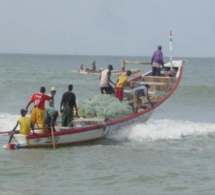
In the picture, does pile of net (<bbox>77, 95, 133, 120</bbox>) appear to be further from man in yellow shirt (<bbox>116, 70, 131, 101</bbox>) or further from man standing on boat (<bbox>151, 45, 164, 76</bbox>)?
man standing on boat (<bbox>151, 45, 164, 76</bbox>)

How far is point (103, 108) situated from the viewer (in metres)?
16.5

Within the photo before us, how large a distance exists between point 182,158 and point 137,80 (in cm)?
694

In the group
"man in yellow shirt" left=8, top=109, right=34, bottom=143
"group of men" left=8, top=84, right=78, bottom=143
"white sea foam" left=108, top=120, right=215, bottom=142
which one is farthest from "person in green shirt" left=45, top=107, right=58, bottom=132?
"white sea foam" left=108, top=120, right=215, bottom=142

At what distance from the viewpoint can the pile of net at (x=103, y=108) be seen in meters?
16.4

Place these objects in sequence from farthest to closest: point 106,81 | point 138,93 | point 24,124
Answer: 1. point 106,81
2. point 138,93
3. point 24,124

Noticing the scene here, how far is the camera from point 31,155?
Answer: 46.7 feet

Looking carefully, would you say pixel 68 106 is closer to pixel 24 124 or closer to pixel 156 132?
pixel 24 124

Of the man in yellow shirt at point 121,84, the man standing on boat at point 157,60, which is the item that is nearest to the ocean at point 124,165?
the man in yellow shirt at point 121,84

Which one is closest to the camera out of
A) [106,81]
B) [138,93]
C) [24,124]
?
[24,124]

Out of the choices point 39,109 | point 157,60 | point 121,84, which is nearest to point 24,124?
point 39,109

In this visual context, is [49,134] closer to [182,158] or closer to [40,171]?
[40,171]

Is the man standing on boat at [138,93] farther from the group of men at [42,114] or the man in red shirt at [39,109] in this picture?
the man in red shirt at [39,109]

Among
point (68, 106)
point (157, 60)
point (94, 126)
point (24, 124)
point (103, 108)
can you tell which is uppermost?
point (157, 60)

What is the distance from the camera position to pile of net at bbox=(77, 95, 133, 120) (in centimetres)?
1642
